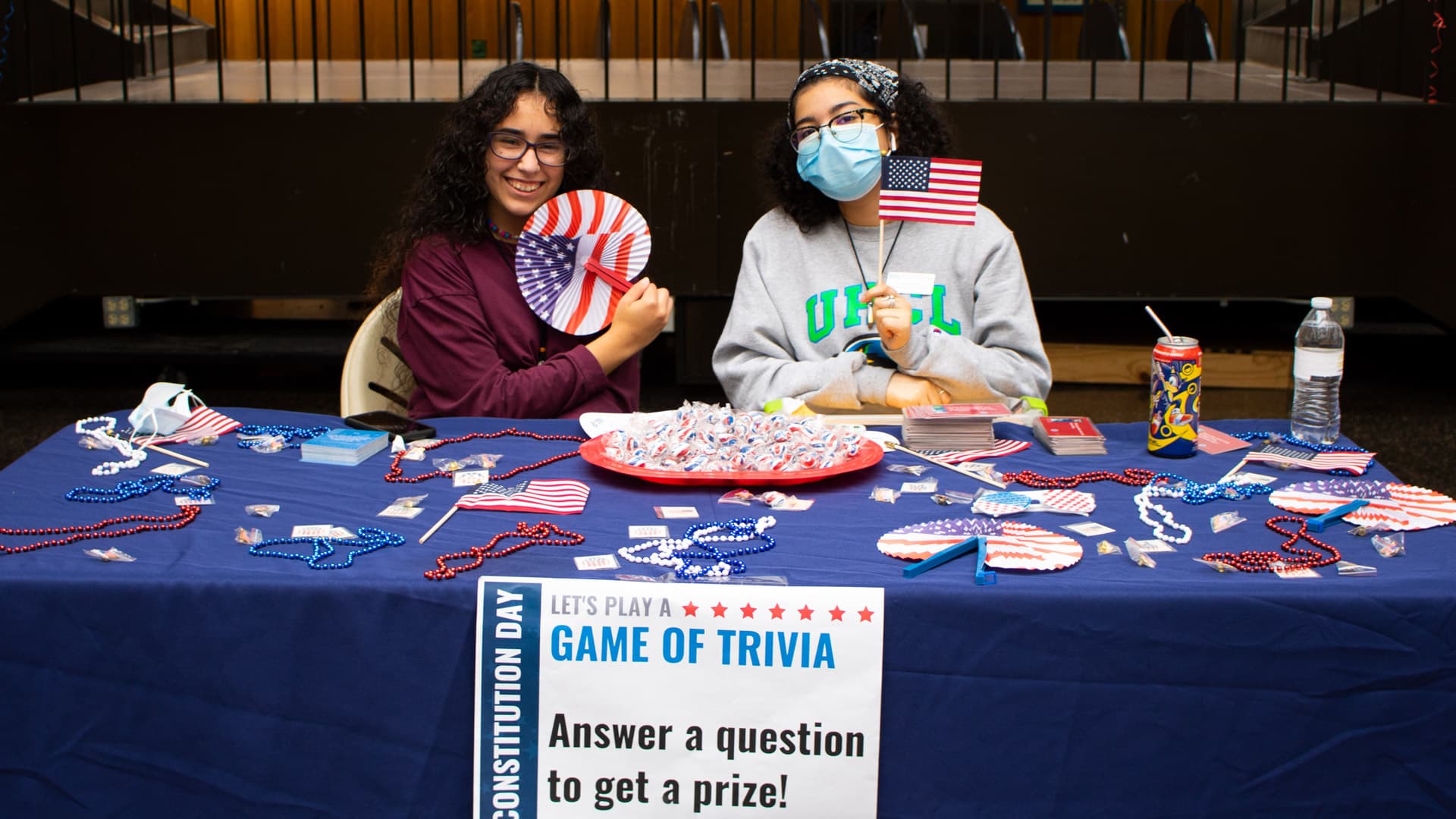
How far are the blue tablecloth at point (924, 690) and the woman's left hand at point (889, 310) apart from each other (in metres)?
0.90

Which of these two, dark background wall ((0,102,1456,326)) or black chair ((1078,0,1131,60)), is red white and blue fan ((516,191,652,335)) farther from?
black chair ((1078,0,1131,60))

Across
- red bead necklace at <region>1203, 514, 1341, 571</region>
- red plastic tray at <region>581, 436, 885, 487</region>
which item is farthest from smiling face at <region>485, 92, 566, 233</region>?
red bead necklace at <region>1203, 514, 1341, 571</region>

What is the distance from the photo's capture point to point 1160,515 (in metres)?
1.92

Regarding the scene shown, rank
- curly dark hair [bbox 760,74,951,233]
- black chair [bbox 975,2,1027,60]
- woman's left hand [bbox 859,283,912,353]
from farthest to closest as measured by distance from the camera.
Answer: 1. black chair [bbox 975,2,1027,60]
2. curly dark hair [bbox 760,74,951,233]
3. woman's left hand [bbox 859,283,912,353]

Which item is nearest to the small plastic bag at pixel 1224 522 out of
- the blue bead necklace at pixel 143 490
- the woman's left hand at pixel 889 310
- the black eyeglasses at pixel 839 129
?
the woman's left hand at pixel 889 310

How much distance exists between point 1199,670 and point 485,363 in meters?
1.59

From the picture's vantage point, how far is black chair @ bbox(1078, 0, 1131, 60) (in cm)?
759

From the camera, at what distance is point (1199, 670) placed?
1.62 meters

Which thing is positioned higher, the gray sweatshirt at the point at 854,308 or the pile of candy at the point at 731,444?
the gray sweatshirt at the point at 854,308

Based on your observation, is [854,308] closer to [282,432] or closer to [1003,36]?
[282,432]

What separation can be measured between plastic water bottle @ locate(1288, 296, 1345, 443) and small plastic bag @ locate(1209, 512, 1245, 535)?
478 mm

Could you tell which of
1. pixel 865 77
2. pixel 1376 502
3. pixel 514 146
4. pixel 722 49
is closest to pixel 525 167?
pixel 514 146

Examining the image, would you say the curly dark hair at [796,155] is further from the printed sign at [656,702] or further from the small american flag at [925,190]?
the printed sign at [656,702]

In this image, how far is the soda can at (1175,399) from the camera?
7.24ft
